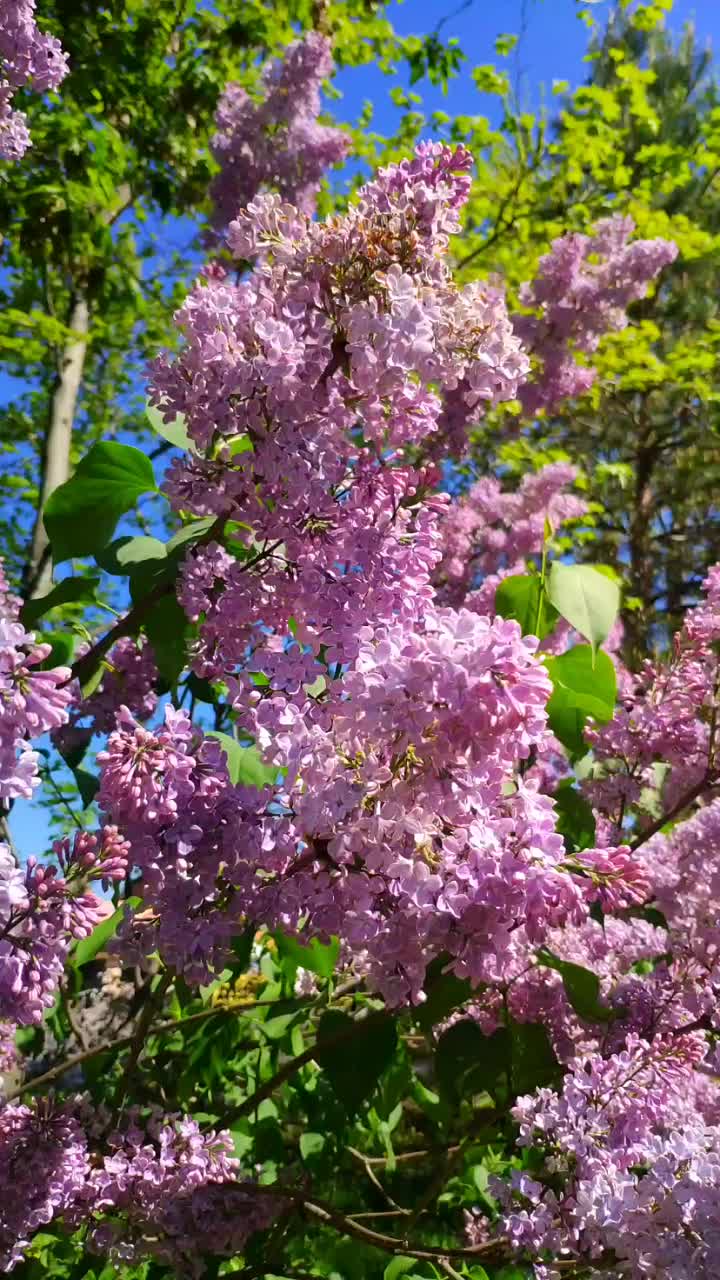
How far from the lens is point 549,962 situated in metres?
1.46

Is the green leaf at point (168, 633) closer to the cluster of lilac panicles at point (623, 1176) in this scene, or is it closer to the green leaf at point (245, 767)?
the green leaf at point (245, 767)

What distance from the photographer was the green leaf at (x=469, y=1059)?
1579mm

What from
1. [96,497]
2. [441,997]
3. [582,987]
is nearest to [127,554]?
[96,497]

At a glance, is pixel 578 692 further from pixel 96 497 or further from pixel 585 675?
pixel 96 497

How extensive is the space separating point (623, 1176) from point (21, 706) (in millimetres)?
892

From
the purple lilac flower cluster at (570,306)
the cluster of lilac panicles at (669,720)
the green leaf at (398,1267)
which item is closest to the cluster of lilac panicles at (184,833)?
the green leaf at (398,1267)

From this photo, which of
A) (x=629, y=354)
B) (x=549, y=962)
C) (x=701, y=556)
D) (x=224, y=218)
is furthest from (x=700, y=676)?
(x=701, y=556)

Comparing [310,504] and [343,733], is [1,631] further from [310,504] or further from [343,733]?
[310,504]

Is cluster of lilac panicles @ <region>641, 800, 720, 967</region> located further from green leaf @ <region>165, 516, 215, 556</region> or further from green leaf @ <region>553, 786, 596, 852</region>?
green leaf @ <region>165, 516, 215, 556</region>

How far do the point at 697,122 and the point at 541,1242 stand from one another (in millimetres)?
14094

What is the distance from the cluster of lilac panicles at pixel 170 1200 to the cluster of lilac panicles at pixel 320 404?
2.58 feet

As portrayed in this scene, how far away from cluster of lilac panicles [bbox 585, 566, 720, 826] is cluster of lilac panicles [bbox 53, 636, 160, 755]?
2.77 ft

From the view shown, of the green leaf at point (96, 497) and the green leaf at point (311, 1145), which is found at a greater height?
the green leaf at point (96, 497)

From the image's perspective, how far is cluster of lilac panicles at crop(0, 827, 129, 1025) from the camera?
951 millimetres
